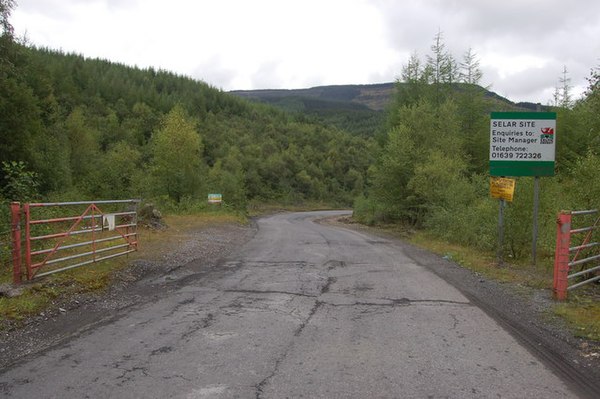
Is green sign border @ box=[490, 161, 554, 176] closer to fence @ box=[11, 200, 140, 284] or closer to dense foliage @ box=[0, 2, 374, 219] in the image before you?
fence @ box=[11, 200, 140, 284]

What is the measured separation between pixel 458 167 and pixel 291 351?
21.4 meters

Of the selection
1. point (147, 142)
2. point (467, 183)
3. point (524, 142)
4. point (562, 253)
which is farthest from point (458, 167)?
point (147, 142)

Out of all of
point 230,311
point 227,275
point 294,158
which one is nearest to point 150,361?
point 230,311

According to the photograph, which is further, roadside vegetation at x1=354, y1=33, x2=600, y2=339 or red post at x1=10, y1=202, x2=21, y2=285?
roadside vegetation at x1=354, y1=33, x2=600, y2=339

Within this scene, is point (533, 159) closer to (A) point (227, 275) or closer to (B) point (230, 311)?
(A) point (227, 275)

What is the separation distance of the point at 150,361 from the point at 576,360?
4.57 meters

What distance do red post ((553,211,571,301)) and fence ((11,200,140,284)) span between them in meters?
8.31

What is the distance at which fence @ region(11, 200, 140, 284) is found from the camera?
7.82m

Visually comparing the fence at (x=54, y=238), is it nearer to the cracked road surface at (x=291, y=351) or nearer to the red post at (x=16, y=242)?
the red post at (x=16, y=242)

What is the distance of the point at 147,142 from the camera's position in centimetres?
8212

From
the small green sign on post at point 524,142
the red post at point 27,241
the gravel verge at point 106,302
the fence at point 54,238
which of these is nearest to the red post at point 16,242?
the fence at point 54,238

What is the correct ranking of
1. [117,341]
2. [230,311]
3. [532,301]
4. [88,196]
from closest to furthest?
[117,341] → [230,311] → [532,301] → [88,196]

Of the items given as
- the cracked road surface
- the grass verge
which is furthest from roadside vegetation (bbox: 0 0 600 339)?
the cracked road surface

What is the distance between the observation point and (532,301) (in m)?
8.15
